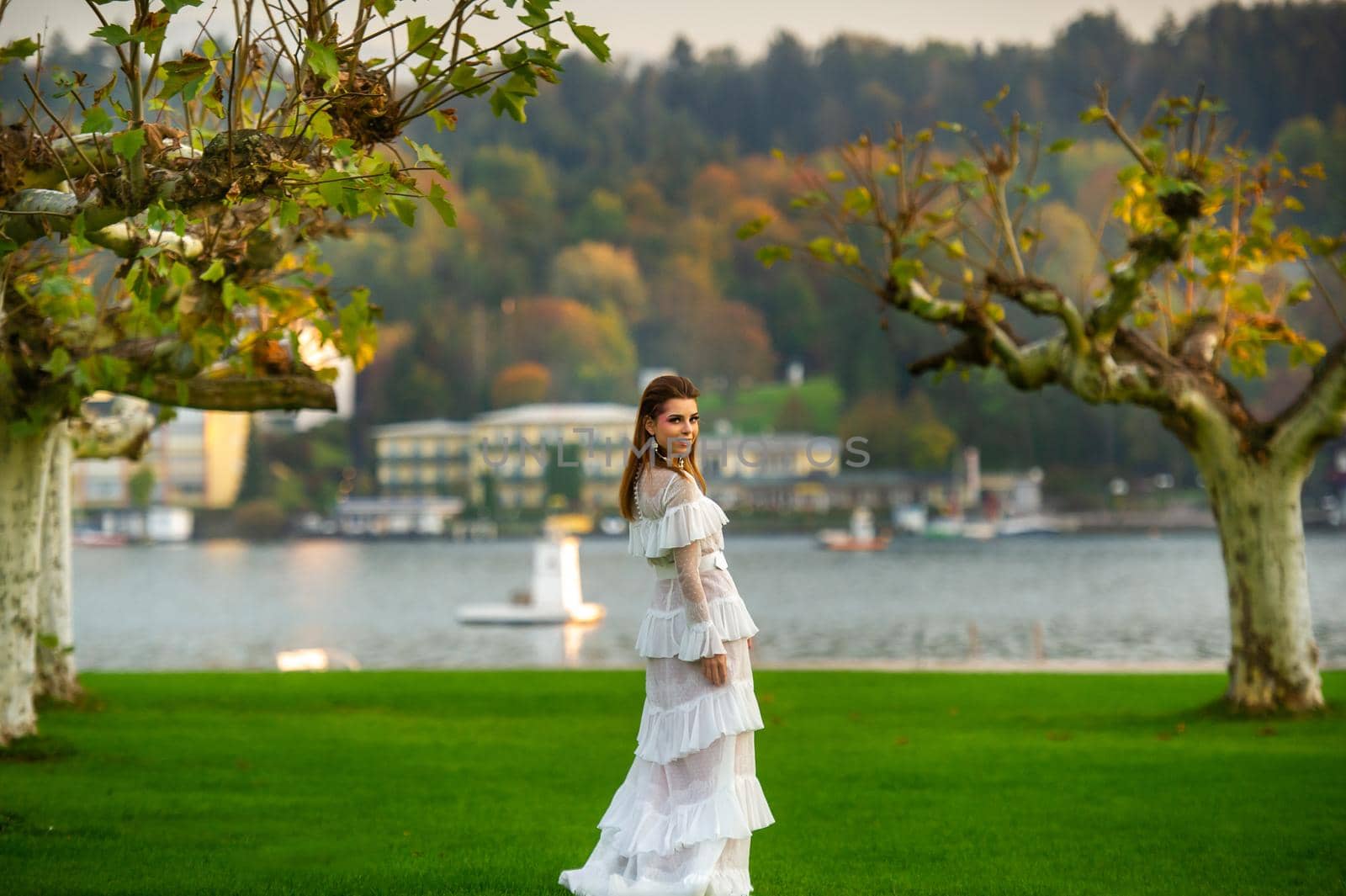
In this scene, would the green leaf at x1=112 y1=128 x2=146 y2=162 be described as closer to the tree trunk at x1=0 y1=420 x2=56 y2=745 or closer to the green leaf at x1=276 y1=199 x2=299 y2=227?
the green leaf at x1=276 y1=199 x2=299 y2=227

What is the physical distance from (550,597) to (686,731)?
35.6 metres

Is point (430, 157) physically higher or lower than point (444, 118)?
lower

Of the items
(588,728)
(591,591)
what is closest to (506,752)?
(588,728)

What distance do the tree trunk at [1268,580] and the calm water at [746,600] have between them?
54.0ft

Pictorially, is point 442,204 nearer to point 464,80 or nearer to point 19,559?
point 464,80

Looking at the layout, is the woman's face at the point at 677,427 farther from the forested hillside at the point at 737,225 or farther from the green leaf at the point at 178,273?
the forested hillside at the point at 737,225

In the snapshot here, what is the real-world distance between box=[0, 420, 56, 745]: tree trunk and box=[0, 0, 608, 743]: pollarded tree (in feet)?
0.04

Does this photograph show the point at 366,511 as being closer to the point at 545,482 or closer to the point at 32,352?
the point at 545,482

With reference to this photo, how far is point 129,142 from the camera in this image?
627 cm

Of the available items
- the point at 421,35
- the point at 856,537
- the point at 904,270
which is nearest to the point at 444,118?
the point at 421,35

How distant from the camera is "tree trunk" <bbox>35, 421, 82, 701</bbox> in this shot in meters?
13.5

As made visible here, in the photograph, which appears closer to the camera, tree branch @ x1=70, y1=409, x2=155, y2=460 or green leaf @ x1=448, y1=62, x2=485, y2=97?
green leaf @ x1=448, y1=62, x2=485, y2=97

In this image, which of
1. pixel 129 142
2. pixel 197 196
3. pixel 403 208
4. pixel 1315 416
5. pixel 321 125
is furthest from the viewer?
pixel 1315 416

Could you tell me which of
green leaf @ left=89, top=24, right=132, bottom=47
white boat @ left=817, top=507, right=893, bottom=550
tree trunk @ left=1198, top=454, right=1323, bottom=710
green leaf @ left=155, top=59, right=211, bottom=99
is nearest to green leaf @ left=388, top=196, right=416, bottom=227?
green leaf @ left=155, top=59, right=211, bottom=99
